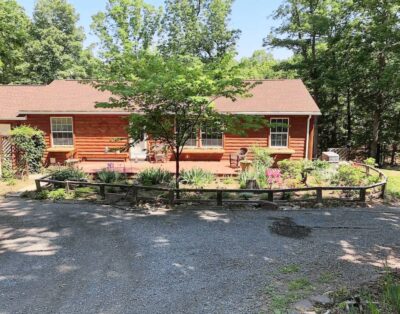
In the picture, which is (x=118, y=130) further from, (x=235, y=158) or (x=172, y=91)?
(x=172, y=91)

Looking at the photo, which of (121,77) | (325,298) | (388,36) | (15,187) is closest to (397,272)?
(325,298)

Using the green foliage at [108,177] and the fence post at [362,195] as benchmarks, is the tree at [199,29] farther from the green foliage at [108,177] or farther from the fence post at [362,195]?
the fence post at [362,195]

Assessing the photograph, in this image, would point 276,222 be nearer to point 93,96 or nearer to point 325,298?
point 325,298

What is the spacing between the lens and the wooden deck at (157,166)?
46.6ft

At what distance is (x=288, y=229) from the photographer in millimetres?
7945

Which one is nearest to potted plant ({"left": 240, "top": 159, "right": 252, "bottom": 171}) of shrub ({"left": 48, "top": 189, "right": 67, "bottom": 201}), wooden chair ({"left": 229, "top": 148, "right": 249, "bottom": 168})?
wooden chair ({"left": 229, "top": 148, "right": 249, "bottom": 168})

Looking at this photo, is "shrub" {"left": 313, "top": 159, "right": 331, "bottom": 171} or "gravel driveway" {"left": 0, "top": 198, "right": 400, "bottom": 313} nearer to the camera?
"gravel driveway" {"left": 0, "top": 198, "right": 400, "bottom": 313}

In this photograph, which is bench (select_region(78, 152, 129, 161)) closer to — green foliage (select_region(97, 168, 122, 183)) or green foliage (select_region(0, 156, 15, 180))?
green foliage (select_region(0, 156, 15, 180))

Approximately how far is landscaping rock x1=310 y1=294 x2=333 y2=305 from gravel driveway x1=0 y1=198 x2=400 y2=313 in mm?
391

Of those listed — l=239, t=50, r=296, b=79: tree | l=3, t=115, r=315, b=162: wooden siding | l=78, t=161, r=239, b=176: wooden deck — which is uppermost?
l=239, t=50, r=296, b=79: tree

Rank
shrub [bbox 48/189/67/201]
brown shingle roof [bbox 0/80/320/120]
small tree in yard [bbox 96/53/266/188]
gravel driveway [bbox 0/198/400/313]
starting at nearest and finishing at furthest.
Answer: gravel driveway [bbox 0/198/400/313] < small tree in yard [bbox 96/53/266/188] < shrub [bbox 48/189/67/201] < brown shingle roof [bbox 0/80/320/120]

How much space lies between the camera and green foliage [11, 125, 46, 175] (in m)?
14.0

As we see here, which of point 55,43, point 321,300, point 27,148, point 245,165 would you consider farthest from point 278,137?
point 55,43

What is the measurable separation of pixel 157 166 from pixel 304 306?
11596 mm
